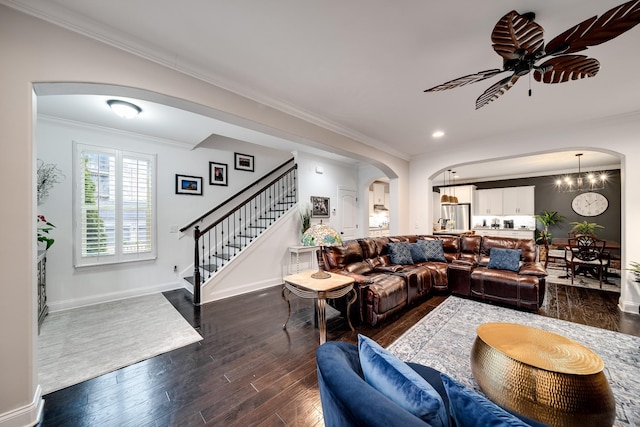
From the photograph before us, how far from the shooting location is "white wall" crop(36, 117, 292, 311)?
3.56m

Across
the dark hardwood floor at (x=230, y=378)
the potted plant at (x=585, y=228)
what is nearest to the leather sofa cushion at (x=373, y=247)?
the dark hardwood floor at (x=230, y=378)

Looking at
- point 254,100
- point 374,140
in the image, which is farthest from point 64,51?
point 374,140

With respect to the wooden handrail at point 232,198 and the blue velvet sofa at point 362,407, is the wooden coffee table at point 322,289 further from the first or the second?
the wooden handrail at point 232,198

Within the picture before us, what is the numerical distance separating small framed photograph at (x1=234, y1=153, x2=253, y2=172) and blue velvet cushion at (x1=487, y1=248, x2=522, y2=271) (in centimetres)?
510

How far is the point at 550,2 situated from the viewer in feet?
5.52

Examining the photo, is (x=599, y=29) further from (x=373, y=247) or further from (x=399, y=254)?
(x=399, y=254)

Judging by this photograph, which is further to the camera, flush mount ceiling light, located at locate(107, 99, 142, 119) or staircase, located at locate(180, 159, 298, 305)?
staircase, located at locate(180, 159, 298, 305)

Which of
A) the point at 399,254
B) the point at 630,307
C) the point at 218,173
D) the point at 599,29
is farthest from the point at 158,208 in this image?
the point at 630,307

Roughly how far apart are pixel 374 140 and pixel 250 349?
3988 millimetres

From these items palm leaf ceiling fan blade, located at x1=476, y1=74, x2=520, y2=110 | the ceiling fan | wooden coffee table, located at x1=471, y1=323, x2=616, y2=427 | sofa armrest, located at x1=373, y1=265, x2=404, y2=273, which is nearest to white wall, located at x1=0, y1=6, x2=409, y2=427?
the ceiling fan

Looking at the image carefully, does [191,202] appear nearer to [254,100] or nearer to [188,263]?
[188,263]

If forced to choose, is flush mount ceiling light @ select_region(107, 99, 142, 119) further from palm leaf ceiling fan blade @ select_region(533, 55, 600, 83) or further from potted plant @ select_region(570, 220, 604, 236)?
potted plant @ select_region(570, 220, 604, 236)

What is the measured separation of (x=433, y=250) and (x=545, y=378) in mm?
3392

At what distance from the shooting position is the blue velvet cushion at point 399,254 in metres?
4.27
